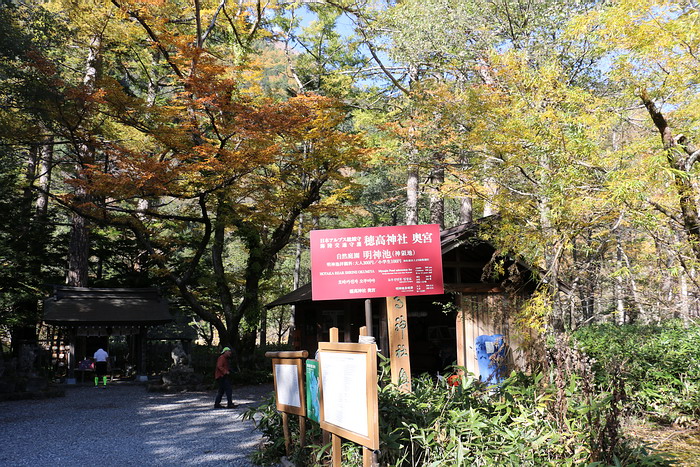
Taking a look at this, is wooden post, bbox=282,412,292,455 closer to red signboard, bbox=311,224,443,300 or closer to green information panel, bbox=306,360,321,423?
green information panel, bbox=306,360,321,423

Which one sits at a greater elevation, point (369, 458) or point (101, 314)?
point (101, 314)

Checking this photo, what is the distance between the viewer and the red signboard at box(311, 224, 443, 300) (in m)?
7.64

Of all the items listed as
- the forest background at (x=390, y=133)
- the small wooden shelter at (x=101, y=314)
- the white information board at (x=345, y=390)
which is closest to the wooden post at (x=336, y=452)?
the white information board at (x=345, y=390)

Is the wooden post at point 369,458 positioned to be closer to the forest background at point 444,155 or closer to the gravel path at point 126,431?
the forest background at point 444,155

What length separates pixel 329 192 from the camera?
829 inches

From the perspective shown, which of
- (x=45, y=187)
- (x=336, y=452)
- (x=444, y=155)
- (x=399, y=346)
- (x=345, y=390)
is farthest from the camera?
(x=45, y=187)

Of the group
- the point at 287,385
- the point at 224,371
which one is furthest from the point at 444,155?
the point at 287,385

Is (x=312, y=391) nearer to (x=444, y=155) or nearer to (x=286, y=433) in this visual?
(x=286, y=433)

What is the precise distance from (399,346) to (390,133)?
34.4ft

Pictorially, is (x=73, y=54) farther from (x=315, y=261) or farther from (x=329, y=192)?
(x=315, y=261)

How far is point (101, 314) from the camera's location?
17984mm

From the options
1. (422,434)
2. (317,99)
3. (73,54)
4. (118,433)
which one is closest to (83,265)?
(73,54)

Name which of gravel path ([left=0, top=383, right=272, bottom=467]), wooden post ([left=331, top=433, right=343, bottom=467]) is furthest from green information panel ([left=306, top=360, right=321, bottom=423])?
gravel path ([left=0, top=383, right=272, bottom=467])

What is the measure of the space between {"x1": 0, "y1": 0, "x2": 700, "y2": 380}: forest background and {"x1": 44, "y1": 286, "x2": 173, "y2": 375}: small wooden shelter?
1.76m
